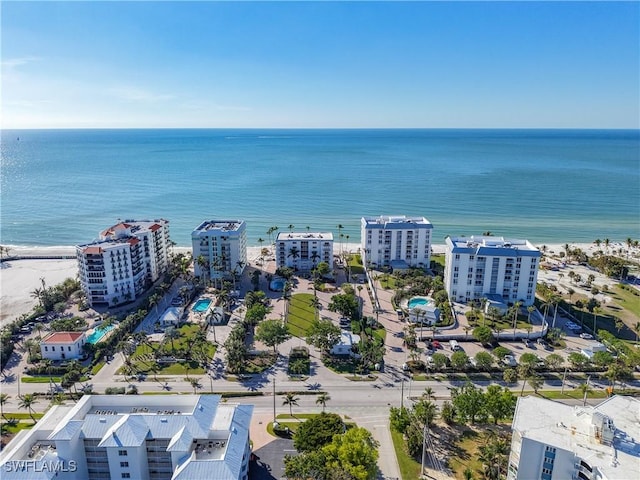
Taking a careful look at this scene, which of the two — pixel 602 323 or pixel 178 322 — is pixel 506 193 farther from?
pixel 178 322

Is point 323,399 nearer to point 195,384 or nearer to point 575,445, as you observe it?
point 195,384

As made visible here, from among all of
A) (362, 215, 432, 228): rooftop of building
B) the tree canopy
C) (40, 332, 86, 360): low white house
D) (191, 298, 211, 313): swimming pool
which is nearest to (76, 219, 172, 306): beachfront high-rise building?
(191, 298, 211, 313): swimming pool

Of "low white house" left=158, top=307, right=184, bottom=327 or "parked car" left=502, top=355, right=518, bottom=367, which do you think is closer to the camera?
"parked car" left=502, top=355, right=518, bottom=367

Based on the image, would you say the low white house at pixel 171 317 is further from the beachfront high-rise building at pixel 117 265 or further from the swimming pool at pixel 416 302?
the swimming pool at pixel 416 302

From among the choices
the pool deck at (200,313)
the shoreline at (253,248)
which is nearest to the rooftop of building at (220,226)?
the shoreline at (253,248)
